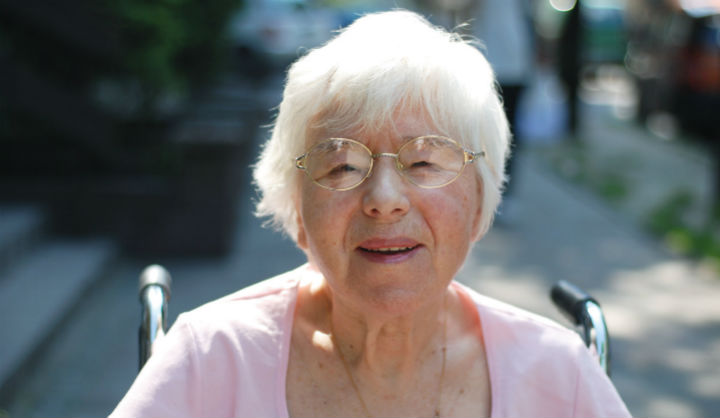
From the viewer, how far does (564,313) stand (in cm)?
228

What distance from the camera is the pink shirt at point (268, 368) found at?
5.91 ft

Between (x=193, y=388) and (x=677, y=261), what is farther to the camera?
(x=677, y=261)

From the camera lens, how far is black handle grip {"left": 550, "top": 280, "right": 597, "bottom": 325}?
2158mm

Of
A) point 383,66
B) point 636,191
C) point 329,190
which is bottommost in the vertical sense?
point 636,191

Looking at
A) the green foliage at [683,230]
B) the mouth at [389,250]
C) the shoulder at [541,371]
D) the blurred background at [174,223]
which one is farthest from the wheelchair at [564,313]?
the green foliage at [683,230]

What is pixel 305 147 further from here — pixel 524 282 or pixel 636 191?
pixel 636 191

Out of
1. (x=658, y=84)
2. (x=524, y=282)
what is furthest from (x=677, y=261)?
(x=658, y=84)

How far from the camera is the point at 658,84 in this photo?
46.7 feet

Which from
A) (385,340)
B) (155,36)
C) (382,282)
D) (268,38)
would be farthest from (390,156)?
(268,38)

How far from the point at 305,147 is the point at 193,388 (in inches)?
23.8

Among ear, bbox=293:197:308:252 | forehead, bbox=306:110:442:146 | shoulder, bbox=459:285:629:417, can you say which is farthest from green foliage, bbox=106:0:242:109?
shoulder, bbox=459:285:629:417

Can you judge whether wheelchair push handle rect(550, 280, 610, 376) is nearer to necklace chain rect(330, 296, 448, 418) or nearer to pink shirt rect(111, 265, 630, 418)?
pink shirt rect(111, 265, 630, 418)

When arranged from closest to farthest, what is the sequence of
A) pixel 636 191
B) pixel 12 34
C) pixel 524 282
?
pixel 524 282, pixel 12 34, pixel 636 191

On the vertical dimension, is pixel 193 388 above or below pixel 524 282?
above
